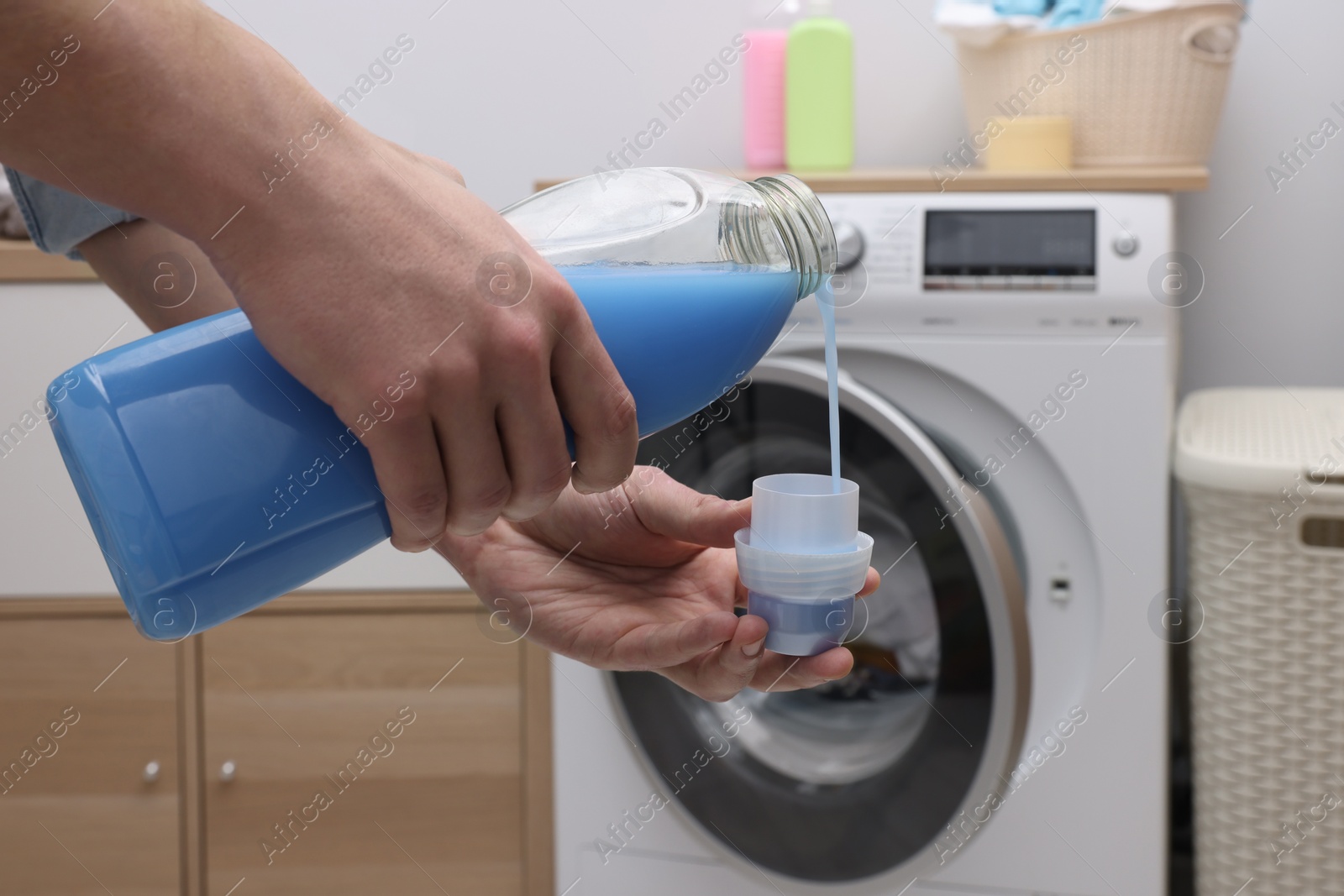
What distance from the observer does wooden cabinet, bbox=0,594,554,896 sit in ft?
4.18

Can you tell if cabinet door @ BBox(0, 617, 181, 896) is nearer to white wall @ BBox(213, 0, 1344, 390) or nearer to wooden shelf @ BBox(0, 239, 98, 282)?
wooden shelf @ BBox(0, 239, 98, 282)

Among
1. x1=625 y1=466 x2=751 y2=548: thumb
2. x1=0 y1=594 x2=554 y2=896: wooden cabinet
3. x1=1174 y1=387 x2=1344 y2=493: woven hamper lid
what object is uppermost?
x1=625 y1=466 x2=751 y2=548: thumb

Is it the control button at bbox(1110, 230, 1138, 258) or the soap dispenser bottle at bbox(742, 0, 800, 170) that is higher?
the soap dispenser bottle at bbox(742, 0, 800, 170)

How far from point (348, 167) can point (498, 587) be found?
1.15ft

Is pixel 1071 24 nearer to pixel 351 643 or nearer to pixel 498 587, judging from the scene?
pixel 498 587

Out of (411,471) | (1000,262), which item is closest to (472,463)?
(411,471)

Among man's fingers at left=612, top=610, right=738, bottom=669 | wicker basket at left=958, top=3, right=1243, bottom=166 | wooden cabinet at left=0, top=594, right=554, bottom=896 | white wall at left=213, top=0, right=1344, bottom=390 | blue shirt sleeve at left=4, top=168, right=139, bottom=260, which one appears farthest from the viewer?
white wall at left=213, top=0, right=1344, bottom=390

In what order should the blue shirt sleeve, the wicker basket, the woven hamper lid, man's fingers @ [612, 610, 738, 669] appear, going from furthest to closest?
the wicker basket, the woven hamper lid, the blue shirt sleeve, man's fingers @ [612, 610, 738, 669]

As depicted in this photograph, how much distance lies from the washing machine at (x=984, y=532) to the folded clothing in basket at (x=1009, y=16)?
0.30 metres

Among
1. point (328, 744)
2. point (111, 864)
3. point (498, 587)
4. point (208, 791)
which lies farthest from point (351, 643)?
point (498, 587)

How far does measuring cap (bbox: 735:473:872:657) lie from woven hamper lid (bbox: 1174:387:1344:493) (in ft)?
2.00

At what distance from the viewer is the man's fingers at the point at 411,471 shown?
0.36m

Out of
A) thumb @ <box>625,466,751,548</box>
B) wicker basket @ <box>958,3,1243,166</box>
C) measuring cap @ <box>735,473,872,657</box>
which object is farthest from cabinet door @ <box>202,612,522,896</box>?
wicker basket @ <box>958,3,1243,166</box>

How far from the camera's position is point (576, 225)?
0.51m
